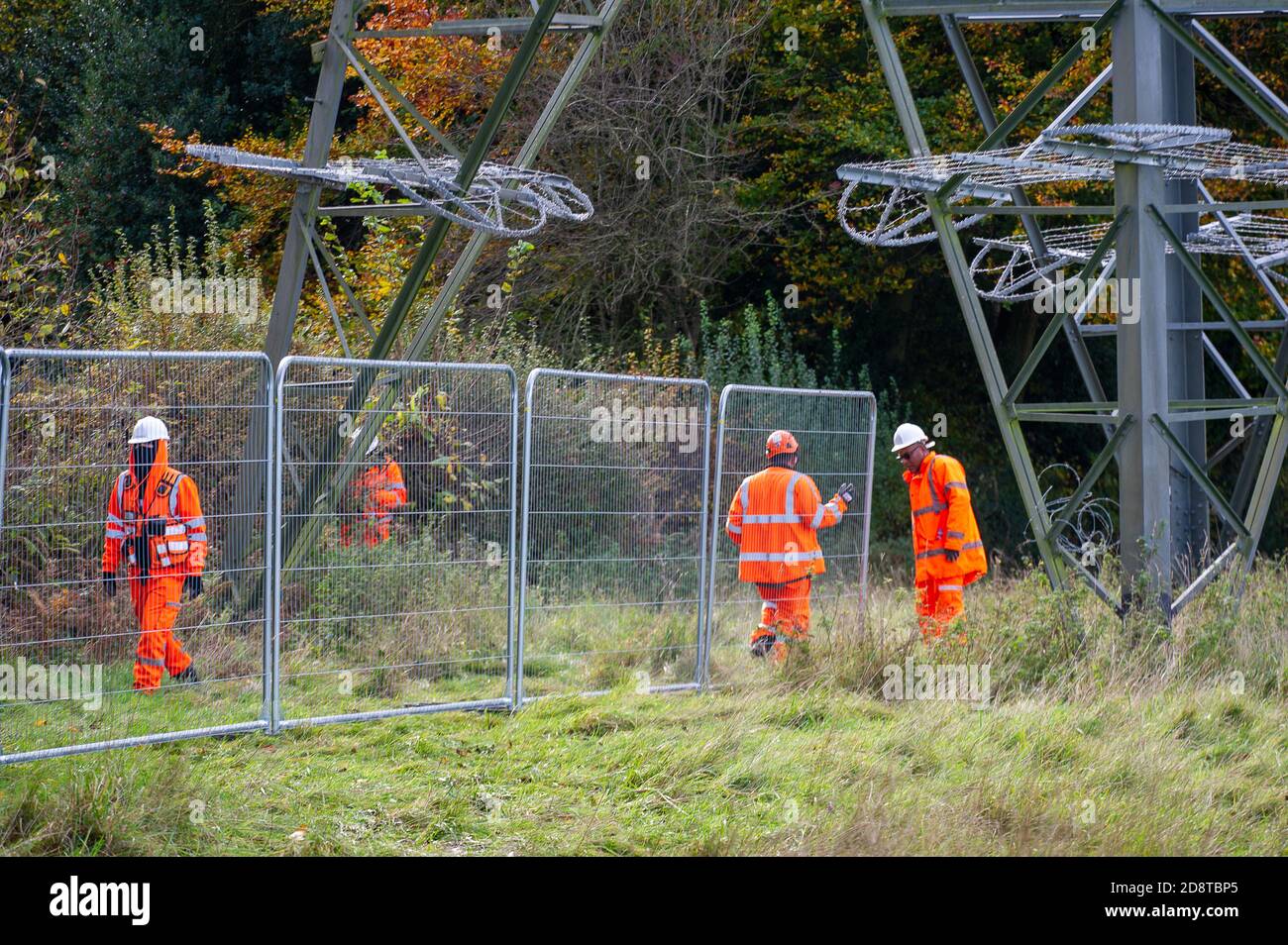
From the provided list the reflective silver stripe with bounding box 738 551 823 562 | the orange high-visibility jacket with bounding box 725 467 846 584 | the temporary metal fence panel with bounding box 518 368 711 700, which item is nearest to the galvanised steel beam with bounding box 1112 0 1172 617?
the orange high-visibility jacket with bounding box 725 467 846 584

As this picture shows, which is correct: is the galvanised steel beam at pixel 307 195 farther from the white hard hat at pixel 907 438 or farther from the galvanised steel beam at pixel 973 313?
the white hard hat at pixel 907 438

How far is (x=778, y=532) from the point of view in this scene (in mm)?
10820

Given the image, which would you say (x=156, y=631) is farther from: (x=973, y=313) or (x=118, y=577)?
(x=973, y=313)

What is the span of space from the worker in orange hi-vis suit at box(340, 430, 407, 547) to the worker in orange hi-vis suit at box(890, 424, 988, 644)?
428 cm

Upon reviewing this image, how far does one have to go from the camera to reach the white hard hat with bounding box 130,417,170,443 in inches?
317

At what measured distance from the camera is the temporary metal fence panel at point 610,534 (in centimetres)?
959

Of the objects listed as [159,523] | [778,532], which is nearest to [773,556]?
[778,532]

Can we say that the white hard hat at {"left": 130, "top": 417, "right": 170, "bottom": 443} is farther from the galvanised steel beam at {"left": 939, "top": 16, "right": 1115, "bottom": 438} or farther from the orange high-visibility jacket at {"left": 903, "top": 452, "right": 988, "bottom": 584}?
the galvanised steel beam at {"left": 939, "top": 16, "right": 1115, "bottom": 438}

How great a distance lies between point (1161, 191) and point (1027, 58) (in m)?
13.6

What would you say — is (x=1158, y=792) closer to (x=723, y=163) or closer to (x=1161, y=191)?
(x=1161, y=191)

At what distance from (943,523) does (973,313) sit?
1.65 m

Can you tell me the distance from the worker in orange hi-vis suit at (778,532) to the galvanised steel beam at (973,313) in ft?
4.62

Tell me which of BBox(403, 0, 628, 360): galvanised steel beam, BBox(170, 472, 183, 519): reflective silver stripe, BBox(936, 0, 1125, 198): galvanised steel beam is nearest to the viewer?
BBox(170, 472, 183, 519): reflective silver stripe
